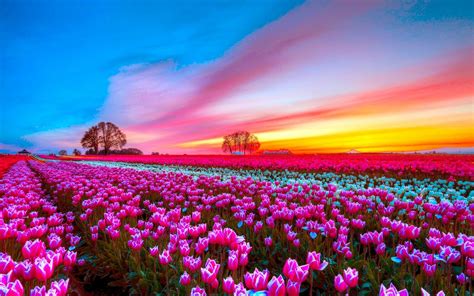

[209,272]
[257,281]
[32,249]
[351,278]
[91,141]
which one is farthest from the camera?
[91,141]

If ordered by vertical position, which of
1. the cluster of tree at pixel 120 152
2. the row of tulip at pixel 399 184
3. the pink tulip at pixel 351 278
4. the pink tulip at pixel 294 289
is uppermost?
the cluster of tree at pixel 120 152

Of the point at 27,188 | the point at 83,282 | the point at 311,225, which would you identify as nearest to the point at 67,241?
the point at 83,282

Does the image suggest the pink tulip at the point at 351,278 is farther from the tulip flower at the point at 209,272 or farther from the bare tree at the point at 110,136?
the bare tree at the point at 110,136

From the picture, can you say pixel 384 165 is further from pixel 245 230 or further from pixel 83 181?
pixel 83 181

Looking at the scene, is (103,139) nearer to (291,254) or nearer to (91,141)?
(91,141)

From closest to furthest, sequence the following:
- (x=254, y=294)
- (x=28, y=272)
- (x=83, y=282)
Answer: (x=254, y=294)
(x=28, y=272)
(x=83, y=282)

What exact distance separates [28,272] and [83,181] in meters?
8.53

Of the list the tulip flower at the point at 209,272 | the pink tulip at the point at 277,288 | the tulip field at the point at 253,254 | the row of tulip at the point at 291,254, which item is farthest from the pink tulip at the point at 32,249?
the pink tulip at the point at 277,288

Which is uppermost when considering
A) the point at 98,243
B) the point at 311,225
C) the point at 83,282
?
the point at 311,225

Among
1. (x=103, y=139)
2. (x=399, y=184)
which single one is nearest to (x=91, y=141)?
(x=103, y=139)

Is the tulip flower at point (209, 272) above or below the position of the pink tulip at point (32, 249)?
below

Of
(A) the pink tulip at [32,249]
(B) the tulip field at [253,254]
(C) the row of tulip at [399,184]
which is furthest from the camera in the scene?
(C) the row of tulip at [399,184]

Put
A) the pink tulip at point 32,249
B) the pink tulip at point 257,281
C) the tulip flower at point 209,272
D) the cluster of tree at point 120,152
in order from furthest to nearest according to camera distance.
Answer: the cluster of tree at point 120,152 < the pink tulip at point 32,249 < the tulip flower at point 209,272 < the pink tulip at point 257,281

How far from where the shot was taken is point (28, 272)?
2473 millimetres
